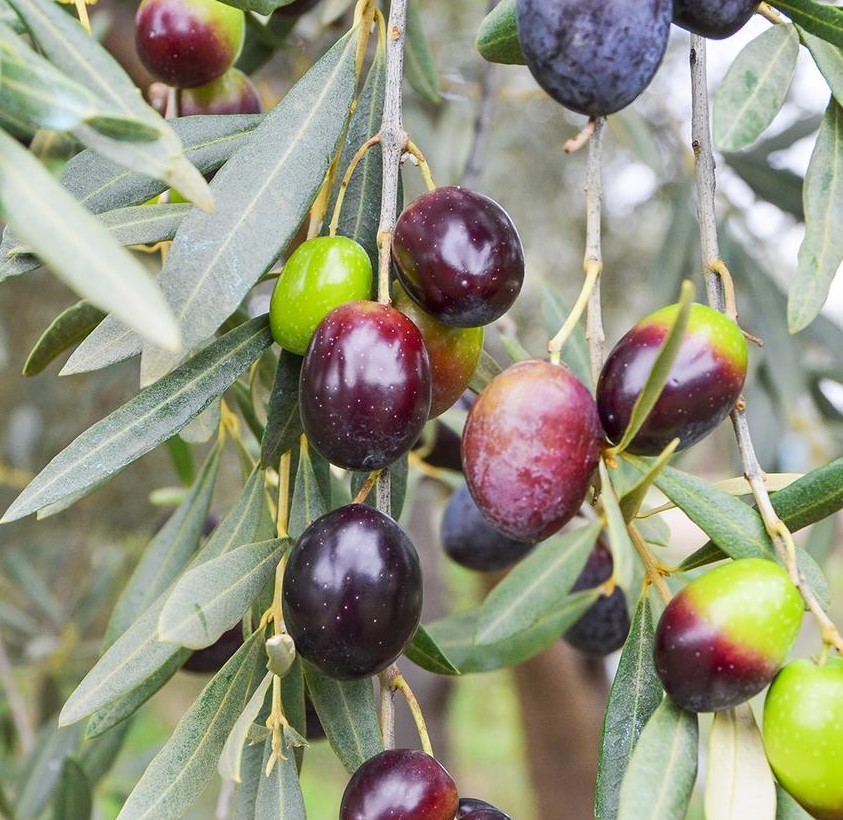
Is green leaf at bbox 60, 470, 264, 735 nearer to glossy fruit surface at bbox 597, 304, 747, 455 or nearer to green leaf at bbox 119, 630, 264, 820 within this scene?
green leaf at bbox 119, 630, 264, 820

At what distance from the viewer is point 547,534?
549 mm

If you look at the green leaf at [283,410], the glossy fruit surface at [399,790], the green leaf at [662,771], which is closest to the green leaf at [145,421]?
the green leaf at [283,410]

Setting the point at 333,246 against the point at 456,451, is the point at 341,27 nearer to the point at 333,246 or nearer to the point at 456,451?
the point at 456,451

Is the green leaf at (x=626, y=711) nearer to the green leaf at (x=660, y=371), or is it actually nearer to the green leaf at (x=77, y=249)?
the green leaf at (x=660, y=371)

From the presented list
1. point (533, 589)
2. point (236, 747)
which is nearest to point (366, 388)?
point (236, 747)

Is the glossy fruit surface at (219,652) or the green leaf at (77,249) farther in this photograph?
the glossy fruit surface at (219,652)

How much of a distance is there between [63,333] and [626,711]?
514 millimetres

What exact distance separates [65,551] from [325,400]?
2041 mm

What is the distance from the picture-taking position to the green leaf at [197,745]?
609 mm

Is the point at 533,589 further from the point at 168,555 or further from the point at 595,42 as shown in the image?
the point at 595,42

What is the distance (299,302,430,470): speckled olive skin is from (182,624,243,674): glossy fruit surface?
1.18ft

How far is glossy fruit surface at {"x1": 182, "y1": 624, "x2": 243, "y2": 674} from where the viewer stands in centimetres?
88

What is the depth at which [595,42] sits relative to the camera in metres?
0.55

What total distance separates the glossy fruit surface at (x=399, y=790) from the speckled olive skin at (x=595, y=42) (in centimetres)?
40
